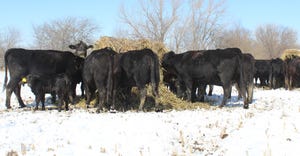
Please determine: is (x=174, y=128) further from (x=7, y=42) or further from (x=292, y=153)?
(x=7, y=42)

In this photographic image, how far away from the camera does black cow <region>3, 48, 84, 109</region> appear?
1259 centimetres

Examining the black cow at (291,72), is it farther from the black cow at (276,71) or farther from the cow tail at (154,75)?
the cow tail at (154,75)

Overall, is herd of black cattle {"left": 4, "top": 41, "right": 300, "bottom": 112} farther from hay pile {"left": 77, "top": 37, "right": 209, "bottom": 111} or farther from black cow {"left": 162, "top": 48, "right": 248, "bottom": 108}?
hay pile {"left": 77, "top": 37, "right": 209, "bottom": 111}

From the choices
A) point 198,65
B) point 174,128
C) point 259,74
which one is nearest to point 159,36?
point 259,74

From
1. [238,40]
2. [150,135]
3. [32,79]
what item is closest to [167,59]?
[32,79]

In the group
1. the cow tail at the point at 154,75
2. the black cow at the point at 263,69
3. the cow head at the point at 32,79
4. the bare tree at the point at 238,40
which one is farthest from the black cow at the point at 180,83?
the bare tree at the point at 238,40

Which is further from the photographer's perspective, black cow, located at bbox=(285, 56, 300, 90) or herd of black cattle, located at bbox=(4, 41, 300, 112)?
black cow, located at bbox=(285, 56, 300, 90)

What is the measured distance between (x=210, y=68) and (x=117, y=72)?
3646mm

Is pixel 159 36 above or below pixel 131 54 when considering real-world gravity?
above

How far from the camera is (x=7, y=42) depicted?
70.1 metres

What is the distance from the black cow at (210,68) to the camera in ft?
42.2

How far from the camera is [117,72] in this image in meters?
11.7

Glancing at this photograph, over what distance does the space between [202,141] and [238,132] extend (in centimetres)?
89

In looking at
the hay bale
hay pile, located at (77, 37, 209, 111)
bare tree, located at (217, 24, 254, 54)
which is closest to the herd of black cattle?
hay pile, located at (77, 37, 209, 111)
